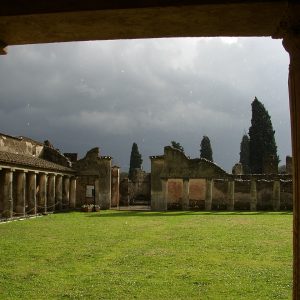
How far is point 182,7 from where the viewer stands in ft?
10.2

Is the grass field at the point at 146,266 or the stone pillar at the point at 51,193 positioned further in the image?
the stone pillar at the point at 51,193

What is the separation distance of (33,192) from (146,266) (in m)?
17.2

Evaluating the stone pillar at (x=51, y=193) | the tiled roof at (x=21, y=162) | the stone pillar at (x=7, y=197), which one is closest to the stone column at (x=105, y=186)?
the tiled roof at (x=21, y=162)

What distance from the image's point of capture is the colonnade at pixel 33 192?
69.1ft

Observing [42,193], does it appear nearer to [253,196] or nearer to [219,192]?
[219,192]

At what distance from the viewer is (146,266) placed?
→ 27.2ft

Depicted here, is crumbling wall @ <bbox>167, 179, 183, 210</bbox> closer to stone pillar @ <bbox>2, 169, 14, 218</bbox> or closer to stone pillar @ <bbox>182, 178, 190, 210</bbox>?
stone pillar @ <bbox>182, 178, 190, 210</bbox>

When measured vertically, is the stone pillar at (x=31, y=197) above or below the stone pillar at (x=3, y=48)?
below

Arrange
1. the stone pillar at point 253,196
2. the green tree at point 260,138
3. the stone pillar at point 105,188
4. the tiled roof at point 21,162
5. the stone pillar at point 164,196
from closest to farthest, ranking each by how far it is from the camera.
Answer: the tiled roof at point 21,162, the stone pillar at point 253,196, the stone pillar at point 164,196, the stone pillar at point 105,188, the green tree at point 260,138

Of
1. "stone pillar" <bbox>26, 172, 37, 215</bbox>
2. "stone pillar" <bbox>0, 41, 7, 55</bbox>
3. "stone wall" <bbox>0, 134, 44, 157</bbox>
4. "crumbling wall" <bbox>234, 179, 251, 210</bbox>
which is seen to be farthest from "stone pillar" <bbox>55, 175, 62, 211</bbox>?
"stone pillar" <bbox>0, 41, 7, 55</bbox>

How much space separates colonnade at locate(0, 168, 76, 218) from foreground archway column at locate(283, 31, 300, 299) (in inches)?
762

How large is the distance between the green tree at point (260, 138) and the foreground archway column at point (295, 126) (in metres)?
35.3

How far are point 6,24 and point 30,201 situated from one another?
71.7ft

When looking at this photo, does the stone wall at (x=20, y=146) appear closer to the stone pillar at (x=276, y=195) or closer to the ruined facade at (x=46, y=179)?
the ruined facade at (x=46, y=179)
